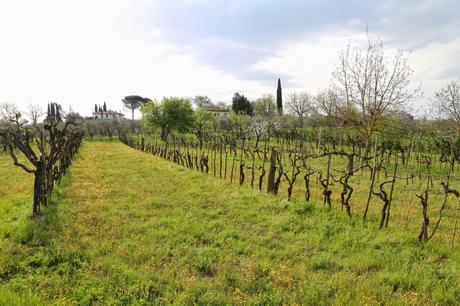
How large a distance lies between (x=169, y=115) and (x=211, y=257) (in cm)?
3214

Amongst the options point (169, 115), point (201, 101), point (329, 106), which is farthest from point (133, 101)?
point (329, 106)

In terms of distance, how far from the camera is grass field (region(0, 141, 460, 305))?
11.4ft

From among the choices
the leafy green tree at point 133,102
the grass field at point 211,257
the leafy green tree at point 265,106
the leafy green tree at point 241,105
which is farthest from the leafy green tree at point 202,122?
the leafy green tree at point 133,102

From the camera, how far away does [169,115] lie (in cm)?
3531

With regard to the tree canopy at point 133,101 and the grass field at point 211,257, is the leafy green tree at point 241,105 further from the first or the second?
the grass field at point 211,257

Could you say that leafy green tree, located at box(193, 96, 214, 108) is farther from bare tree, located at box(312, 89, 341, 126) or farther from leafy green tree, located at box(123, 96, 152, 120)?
bare tree, located at box(312, 89, 341, 126)

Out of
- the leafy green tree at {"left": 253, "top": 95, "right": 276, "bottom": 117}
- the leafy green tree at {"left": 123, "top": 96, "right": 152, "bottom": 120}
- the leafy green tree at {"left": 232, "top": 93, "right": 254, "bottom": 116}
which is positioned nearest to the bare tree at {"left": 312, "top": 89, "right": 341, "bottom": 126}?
the leafy green tree at {"left": 232, "top": 93, "right": 254, "bottom": 116}

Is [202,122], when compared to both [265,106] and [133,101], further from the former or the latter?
[133,101]

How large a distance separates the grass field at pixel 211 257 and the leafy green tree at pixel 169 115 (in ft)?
93.7

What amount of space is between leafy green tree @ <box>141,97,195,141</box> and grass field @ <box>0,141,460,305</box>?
93.7 ft

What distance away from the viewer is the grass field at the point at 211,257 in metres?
3.46

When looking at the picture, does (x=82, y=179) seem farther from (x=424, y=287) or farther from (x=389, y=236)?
(x=424, y=287)

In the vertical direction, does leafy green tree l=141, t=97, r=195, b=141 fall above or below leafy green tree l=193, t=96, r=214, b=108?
below

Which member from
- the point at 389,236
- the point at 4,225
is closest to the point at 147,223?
the point at 4,225
